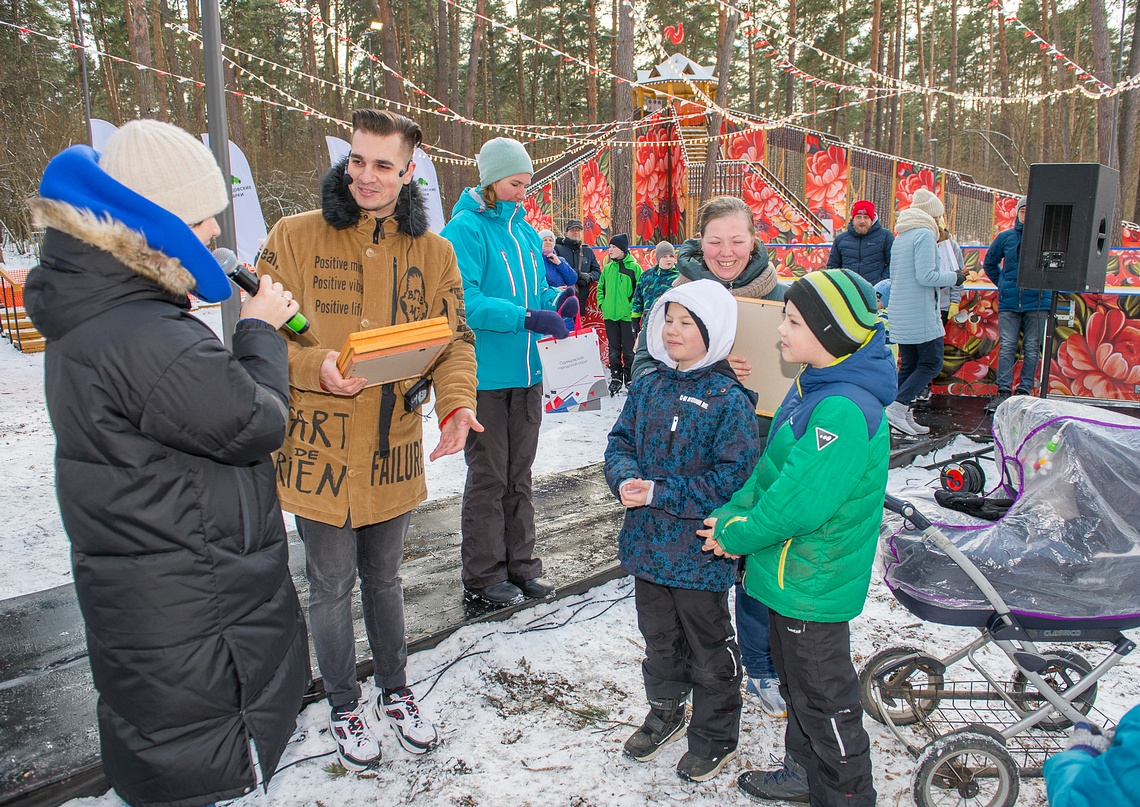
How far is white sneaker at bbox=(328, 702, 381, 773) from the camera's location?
8.02 ft

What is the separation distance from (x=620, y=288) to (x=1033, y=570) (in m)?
7.42

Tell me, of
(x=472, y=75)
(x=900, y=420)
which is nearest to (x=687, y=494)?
(x=900, y=420)

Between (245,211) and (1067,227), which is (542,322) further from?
(1067,227)

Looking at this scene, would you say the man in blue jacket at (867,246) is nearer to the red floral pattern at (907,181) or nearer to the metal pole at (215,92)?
the metal pole at (215,92)

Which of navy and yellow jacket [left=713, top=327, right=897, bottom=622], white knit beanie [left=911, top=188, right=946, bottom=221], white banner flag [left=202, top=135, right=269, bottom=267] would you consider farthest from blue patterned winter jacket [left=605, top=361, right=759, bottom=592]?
white knit beanie [left=911, top=188, right=946, bottom=221]

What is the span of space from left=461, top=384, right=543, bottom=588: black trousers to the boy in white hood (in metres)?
1.02

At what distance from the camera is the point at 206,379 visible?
1477 mm

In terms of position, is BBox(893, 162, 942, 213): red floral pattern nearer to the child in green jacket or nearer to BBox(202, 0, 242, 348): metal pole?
the child in green jacket

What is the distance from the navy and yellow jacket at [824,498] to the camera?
78.8 inches

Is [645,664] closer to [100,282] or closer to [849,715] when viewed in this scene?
[849,715]

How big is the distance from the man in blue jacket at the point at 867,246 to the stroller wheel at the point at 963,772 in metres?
6.07

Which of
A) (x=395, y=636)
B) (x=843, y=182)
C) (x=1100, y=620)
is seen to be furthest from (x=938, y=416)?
(x=843, y=182)

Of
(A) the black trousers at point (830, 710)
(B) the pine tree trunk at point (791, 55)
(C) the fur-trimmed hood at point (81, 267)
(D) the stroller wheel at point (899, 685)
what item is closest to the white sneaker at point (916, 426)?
(D) the stroller wheel at point (899, 685)

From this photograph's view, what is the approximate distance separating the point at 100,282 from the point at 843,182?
63.9ft
